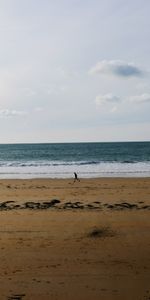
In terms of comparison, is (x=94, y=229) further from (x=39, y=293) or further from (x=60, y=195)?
(x=60, y=195)

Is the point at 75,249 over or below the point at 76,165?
below

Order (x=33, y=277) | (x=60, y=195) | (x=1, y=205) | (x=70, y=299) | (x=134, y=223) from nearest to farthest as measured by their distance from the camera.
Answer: (x=70, y=299), (x=33, y=277), (x=134, y=223), (x=1, y=205), (x=60, y=195)

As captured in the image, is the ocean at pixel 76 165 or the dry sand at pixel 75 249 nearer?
the dry sand at pixel 75 249

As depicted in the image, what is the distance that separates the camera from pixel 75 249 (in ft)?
31.0

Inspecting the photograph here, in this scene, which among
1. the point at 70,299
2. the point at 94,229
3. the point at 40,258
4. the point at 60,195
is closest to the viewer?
the point at 70,299

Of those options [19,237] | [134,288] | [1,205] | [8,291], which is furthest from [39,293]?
[1,205]

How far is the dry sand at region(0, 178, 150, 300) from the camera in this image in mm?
7211

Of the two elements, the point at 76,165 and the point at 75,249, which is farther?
the point at 76,165

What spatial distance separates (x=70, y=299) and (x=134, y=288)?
3.74 feet

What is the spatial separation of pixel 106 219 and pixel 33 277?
5.25 metres

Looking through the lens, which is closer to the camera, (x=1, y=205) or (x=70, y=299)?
(x=70, y=299)

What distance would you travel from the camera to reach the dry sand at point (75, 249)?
721cm

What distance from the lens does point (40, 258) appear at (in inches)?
348

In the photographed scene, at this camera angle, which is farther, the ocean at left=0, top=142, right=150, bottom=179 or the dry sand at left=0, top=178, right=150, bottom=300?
the ocean at left=0, top=142, right=150, bottom=179
